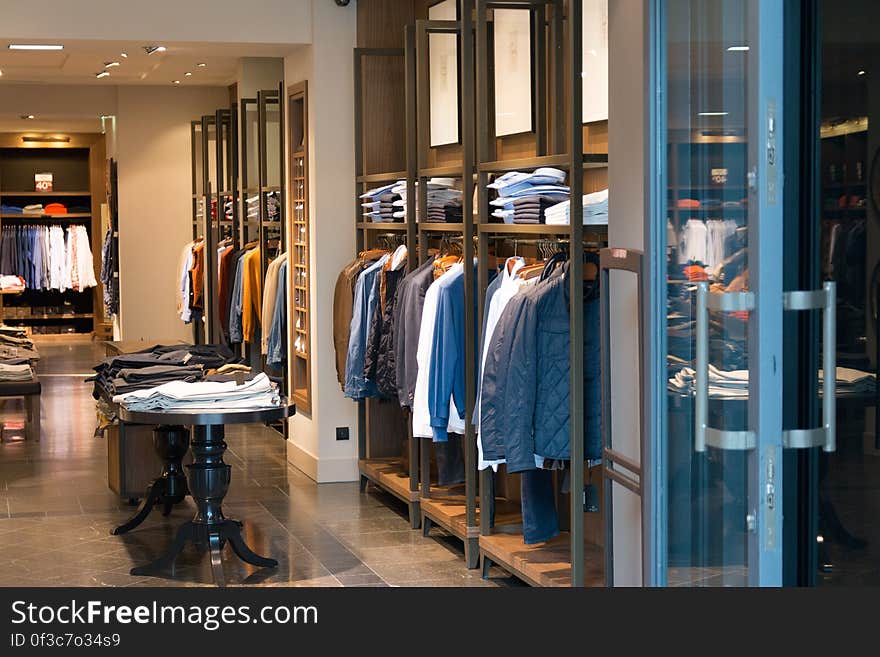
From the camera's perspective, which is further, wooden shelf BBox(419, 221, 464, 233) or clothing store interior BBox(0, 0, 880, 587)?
wooden shelf BBox(419, 221, 464, 233)

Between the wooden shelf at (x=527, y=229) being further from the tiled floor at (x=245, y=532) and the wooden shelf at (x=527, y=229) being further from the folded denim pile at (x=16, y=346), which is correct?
the folded denim pile at (x=16, y=346)

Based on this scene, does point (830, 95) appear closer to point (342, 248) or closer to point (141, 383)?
point (141, 383)

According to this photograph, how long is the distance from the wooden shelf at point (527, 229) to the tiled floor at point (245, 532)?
163 cm

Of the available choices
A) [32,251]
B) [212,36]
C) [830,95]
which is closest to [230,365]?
[212,36]

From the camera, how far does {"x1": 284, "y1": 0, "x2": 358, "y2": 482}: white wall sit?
8.27 m

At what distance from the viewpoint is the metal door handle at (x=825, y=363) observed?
2.87 meters

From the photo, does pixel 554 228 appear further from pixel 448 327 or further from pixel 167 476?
pixel 167 476

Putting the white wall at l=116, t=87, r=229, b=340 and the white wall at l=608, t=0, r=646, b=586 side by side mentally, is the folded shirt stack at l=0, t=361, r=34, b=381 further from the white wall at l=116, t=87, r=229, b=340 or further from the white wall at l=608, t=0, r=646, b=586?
the white wall at l=608, t=0, r=646, b=586

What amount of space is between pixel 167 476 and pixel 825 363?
4.91 m

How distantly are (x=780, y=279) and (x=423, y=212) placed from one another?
411 cm

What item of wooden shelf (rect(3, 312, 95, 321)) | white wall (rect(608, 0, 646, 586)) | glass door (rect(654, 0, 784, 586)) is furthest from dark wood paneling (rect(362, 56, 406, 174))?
wooden shelf (rect(3, 312, 95, 321))

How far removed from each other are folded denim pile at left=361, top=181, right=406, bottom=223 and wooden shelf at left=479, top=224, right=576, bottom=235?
1704mm

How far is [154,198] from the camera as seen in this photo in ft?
47.2

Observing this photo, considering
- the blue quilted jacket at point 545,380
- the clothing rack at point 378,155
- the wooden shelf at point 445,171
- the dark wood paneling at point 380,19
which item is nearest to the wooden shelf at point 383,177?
the clothing rack at point 378,155
